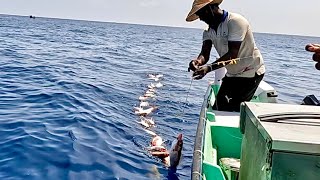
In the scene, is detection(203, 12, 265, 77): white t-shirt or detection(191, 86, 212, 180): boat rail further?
detection(203, 12, 265, 77): white t-shirt

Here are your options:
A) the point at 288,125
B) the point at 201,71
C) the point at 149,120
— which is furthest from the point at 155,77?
the point at 288,125

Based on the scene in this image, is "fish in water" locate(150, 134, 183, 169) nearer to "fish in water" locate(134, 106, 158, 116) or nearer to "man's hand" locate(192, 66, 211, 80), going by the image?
"man's hand" locate(192, 66, 211, 80)

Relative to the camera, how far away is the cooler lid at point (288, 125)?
2.60m

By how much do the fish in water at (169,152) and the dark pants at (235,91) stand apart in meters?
0.93

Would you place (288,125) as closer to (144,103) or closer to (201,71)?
(201,71)

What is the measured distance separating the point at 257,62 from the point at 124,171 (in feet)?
9.24

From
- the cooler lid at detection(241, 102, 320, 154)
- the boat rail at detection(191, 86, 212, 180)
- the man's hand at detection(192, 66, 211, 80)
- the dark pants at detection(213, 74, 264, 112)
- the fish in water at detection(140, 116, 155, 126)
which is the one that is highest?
the man's hand at detection(192, 66, 211, 80)

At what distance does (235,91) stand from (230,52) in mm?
1084

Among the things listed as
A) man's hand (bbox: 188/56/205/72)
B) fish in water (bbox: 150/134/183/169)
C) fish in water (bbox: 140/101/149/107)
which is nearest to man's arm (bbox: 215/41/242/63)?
man's hand (bbox: 188/56/205/72)

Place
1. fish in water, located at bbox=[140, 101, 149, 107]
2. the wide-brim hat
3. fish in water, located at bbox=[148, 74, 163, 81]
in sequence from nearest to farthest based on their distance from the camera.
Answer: the wide-brim hat → fish in water, located at bbox=[140, 101, 149, 107] → fish in water, located at bbox=[148, 74, 163, 81]

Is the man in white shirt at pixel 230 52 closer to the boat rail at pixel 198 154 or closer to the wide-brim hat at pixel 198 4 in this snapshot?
the wide-brim hat at pixel 198 4

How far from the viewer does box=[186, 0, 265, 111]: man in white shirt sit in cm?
524

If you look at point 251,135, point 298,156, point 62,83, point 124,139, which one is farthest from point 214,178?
point 62,83

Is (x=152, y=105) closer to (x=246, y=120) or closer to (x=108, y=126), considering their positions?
(x=108, y=126)
